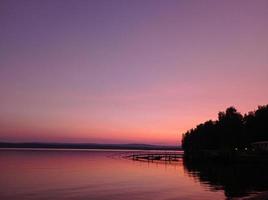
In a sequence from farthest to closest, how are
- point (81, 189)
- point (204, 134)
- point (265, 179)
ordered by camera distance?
point (204, 134), point (265, 179), point (81, 189)

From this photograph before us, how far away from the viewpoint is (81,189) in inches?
2197

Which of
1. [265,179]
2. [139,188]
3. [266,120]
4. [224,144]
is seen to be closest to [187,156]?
[224,144]

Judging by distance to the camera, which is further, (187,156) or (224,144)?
(187,156)

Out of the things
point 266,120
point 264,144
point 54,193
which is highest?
point 266,120

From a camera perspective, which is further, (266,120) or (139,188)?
(266,120)

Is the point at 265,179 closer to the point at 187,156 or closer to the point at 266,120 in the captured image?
the point at 266,120

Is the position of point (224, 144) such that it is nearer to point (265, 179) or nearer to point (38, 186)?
point (265, 179)

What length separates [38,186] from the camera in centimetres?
5834

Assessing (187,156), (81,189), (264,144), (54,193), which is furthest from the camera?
(187,156)

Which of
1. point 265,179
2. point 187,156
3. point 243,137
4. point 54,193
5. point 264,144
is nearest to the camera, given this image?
point 54,193

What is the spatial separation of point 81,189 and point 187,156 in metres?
101

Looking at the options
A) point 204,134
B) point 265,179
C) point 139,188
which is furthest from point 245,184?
point 204,134

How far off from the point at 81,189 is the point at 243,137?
3462 inches

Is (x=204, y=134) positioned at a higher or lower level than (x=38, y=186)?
higher
